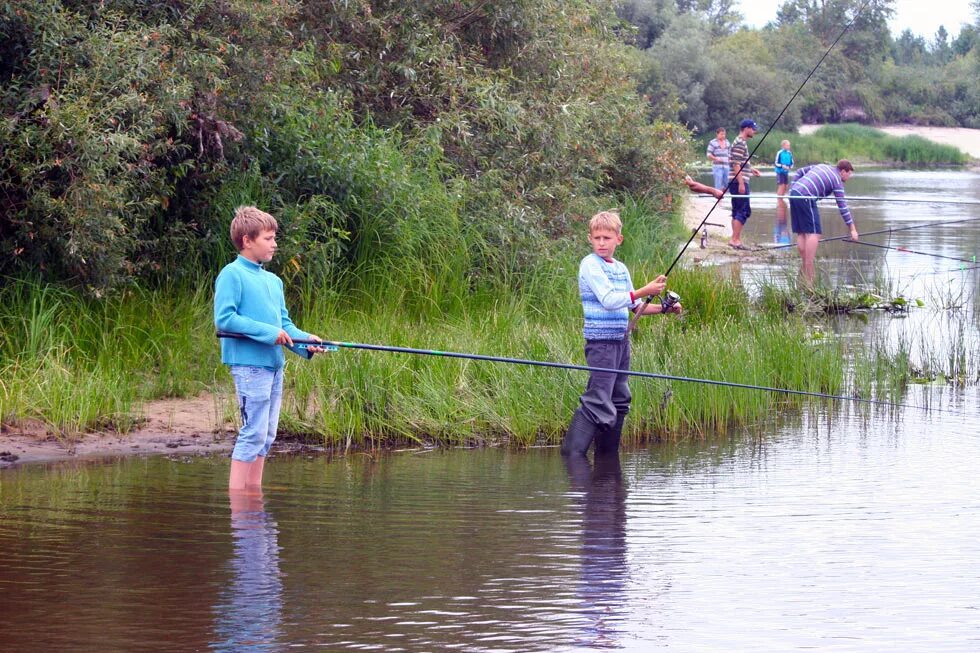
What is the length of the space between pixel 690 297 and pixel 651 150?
6.13 m

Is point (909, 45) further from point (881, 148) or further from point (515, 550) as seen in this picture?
point (515, 550)

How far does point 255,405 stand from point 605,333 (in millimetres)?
1993

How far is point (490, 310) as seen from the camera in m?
10.3

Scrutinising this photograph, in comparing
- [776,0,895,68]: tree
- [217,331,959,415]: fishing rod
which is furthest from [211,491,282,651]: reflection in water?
[776,0,895,68]: tree

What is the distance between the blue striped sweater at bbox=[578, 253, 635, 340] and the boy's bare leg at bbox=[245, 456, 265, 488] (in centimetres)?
192

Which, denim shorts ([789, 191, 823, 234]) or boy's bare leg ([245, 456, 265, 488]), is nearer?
boy's bare leg ([245, 456, 265, 488])

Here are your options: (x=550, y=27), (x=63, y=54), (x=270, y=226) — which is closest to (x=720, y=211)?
(x=550, y=27)

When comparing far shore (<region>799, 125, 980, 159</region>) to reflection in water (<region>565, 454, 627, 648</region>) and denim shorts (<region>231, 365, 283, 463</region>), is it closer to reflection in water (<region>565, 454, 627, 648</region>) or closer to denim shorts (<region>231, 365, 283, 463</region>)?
reflection in water (<region>565, 454, 627, 648</region>)

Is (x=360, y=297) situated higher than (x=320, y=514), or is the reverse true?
(x=360, y=297)

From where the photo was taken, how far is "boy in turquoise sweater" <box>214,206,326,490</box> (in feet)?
19.0

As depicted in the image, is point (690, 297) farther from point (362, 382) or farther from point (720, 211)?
point (720, 211)

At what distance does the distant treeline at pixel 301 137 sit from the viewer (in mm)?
8195

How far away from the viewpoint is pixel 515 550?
5.36 metres

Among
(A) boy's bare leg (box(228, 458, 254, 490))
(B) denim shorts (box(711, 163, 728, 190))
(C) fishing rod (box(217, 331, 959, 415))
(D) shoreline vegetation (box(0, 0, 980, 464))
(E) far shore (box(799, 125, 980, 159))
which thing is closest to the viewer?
(C) fishing rod (box(217, 331, 959, 415))
